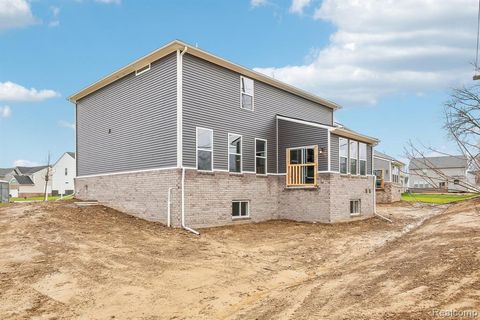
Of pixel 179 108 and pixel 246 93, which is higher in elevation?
pixel 246 93

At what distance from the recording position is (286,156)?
62.7ft

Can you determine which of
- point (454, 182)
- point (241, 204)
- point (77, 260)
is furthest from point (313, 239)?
point (454, 182)

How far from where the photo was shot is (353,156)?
2042 centimetres

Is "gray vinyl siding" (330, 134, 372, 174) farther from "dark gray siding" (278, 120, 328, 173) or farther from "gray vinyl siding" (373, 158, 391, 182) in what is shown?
"gray vinyl siding" (373, 158, 391, 182)

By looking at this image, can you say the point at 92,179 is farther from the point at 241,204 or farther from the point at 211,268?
the point at 211,268

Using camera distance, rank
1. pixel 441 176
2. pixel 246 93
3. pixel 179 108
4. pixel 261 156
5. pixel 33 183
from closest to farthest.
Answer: pixel 441 176 < pixel 179 108 < pixel 246 93 < pixel 261 156 < pixel 33 183

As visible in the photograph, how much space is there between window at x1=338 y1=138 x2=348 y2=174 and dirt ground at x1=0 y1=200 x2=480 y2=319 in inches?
211

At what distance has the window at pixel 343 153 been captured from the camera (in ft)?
62.4

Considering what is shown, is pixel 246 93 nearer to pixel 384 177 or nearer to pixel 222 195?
pixel 222 195

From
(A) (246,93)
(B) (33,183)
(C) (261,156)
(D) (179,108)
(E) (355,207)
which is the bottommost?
(E) (355,207)

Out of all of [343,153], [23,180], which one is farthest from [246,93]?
[23,180]

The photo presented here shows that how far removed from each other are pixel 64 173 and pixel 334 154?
5518 cm

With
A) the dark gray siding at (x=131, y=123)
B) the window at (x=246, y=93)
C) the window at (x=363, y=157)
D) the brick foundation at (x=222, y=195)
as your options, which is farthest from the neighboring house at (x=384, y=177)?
the dark gray siding at (x=131, y=123)

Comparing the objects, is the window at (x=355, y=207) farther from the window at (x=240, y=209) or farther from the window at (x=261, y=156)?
the window at (x=240, y=209)
